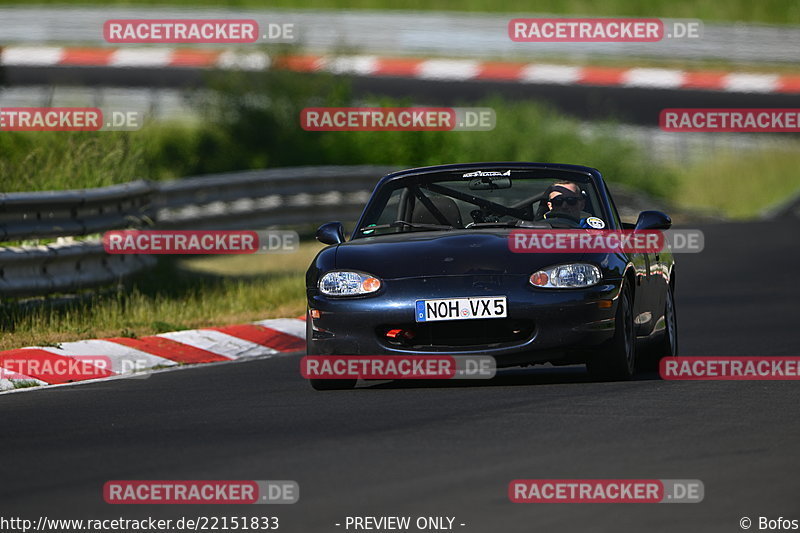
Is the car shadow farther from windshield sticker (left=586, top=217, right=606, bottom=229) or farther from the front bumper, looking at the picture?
windshield sticker (left=586, top=217, right=606, bottom=229)

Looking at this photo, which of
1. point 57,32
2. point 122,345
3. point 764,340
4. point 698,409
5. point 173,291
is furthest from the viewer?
point 57,32

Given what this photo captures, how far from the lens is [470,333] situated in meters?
9.71

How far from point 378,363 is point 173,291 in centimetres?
614

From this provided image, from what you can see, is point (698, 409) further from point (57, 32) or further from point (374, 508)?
point (57, 32)

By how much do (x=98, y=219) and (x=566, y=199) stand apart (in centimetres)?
496

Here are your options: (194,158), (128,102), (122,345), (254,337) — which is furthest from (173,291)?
(128,102)

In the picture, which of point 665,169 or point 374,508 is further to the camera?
point 665,169

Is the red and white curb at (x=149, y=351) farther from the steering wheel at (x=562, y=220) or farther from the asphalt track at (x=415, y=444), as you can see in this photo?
the steering wheel at (x=562, y=220)

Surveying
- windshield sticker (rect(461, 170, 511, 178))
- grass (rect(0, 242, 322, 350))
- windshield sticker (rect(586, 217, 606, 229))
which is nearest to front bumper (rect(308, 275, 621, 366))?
windshield sticker (rect(586, 217, 606, 229))

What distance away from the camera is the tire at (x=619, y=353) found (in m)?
9.91

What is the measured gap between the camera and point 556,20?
37.7m

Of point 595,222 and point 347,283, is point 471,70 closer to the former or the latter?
point 595,222

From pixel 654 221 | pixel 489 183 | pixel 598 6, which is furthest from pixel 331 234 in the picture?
pixel 598 6

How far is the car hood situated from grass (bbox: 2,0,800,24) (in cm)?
3851
